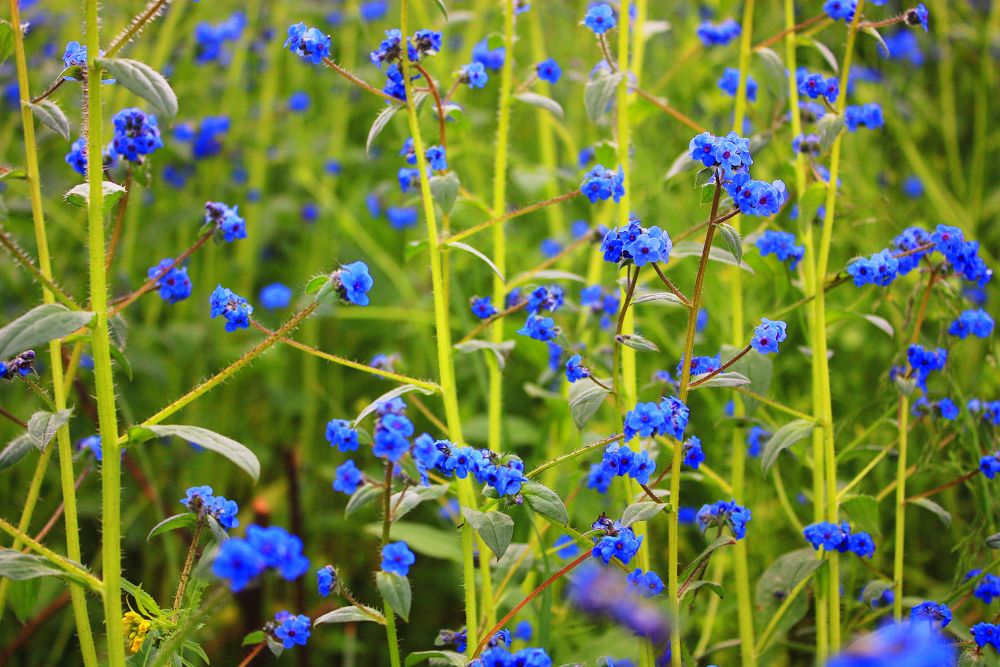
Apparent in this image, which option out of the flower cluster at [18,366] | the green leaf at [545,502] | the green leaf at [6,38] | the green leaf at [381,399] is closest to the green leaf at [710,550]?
the green leaf at [545,502]

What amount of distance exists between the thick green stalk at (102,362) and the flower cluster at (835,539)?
4.86ft

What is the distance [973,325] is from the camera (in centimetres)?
237

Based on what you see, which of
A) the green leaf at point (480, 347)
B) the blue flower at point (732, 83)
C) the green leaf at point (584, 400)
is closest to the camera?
the green leaf at point (584, 400)

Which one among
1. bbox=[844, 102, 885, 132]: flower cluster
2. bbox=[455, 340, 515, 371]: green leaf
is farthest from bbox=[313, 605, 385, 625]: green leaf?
bbox=[844, 102, 885, 132]: flower cluster

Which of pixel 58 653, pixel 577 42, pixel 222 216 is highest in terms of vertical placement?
pixel 577 42

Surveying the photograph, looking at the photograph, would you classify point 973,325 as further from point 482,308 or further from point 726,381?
point 482,308

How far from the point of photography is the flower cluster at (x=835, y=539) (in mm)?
2184

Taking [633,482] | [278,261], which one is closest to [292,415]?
[278,261]

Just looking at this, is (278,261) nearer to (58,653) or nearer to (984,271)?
(58,653)

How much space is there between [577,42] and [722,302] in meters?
3.08

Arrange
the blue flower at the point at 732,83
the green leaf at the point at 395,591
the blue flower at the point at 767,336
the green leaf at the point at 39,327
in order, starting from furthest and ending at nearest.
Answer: the blue flower at the point at 732,83, the blue flower at the point at 767,336, the green leaf at the point at 395,591, the green leaf at the point at 39,327

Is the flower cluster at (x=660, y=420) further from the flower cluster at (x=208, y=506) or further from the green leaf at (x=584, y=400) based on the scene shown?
the flower cluster at (x=208, y=506)

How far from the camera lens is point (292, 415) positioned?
4.42 m

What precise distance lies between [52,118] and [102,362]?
518 millimetres
